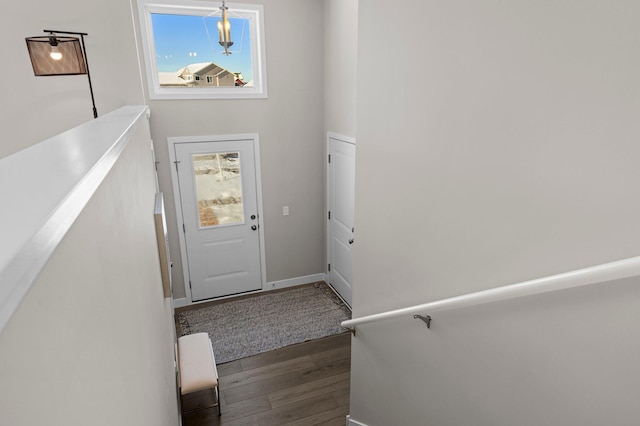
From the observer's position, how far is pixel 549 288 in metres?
1.29

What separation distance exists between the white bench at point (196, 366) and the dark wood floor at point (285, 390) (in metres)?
0.19

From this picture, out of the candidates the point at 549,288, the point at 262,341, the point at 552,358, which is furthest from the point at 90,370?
the point at 262,341

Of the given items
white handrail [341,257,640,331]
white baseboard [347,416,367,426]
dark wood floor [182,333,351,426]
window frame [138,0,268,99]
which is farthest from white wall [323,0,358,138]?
white handrail [341,257,640,331]

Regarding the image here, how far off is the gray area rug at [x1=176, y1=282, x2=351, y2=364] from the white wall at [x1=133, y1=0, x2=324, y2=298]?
43 centimetres

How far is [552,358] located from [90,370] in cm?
148

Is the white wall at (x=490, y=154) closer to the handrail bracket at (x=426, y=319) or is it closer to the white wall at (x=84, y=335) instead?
the handrail bracket at (x=426, y=319)

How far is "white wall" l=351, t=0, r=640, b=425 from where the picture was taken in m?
1.20

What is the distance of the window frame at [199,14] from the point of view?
4.56 metres

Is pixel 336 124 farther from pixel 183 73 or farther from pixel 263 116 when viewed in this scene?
pixel 183 73

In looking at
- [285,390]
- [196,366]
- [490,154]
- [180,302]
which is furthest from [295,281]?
[490,154]

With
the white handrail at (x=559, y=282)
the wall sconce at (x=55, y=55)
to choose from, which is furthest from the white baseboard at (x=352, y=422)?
the wall sconce at (x=55, y=55)

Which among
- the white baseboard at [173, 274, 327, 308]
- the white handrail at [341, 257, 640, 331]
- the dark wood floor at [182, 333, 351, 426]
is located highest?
the white handrail at [341, 257, 640, 331]

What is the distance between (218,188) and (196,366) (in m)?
2.49

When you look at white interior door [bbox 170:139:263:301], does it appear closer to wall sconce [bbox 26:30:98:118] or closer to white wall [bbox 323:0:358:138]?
white wall [bbox 323:0:358:138]
